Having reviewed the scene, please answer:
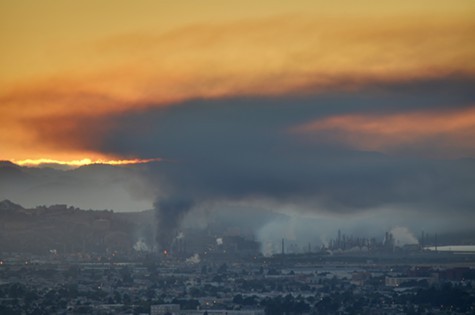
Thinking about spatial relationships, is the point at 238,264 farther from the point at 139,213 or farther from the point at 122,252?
the point at 139,213

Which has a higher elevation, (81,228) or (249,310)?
Answer: (81,228)

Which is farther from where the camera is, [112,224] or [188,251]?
[112,224]

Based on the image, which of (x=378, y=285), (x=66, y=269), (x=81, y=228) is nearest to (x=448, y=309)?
(x=378, y=285)

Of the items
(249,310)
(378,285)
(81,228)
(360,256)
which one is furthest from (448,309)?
(81,228)

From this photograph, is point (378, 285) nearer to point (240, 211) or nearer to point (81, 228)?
point (81, 228)

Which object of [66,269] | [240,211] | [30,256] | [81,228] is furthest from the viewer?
[240,211]

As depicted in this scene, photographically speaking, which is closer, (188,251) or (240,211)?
(188,251)

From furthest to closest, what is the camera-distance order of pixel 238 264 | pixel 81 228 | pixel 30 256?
1. pixel 81 228
2. pixel 30 256
3. pixel 238 264

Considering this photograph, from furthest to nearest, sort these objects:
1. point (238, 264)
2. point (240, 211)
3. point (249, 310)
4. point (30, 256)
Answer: point (240, 211), point (30, 256), point (238, 264), point (249, 310)

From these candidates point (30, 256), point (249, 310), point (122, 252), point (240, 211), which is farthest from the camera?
point (240, 211)
